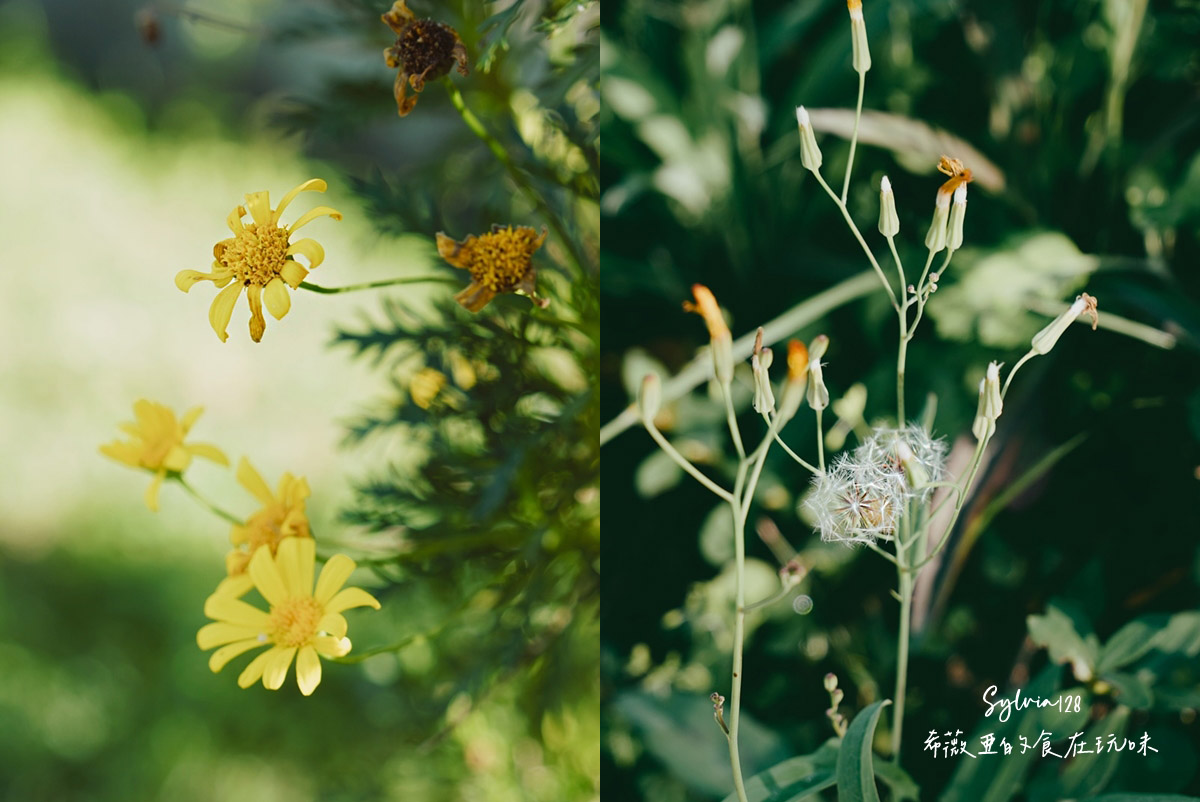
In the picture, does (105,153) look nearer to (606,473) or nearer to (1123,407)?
(606,473)

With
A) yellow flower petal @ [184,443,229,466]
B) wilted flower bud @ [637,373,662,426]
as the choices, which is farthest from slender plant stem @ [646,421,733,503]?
yellow flower petal @ [184,443,229,466]

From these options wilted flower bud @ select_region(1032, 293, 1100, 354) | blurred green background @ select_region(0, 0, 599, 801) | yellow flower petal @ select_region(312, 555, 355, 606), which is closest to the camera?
wilted flower bud @ select_region(1032, 293, 1100, 354)

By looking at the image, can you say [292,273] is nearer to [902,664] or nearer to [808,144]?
[808,144]

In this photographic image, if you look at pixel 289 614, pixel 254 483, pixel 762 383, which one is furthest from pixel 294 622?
pixel 762 383

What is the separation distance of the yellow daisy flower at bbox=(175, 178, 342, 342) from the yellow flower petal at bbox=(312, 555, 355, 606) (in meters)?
0.14

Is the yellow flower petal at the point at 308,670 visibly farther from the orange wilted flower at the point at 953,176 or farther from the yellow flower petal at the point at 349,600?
the orange wilted flower at the point at 953,176

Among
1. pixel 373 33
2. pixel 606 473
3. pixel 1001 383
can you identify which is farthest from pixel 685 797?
pixel 373 33

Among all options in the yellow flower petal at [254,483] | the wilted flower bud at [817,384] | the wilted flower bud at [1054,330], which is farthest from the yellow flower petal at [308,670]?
the wilted flower bud at [1054,330]

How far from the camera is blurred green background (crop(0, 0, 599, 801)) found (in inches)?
24.0

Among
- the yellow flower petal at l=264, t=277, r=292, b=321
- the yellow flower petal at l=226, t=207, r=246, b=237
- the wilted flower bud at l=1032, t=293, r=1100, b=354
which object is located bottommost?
the wilted flower bud at l=1032, t=293, r=1100, b=354

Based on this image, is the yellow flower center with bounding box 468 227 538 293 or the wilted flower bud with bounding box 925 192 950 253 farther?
the yellow flower center with bounding box 468 227 538 293

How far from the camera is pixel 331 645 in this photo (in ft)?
1.51

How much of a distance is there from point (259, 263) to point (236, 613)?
0.21m

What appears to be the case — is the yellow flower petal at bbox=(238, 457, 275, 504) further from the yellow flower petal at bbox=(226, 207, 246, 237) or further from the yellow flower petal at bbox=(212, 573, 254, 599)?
the yellow flower petal at bbox=(226, 207, 246, 237)
